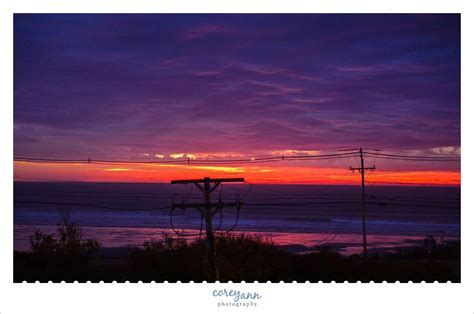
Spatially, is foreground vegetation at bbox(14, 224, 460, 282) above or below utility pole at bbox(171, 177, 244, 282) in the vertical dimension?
below

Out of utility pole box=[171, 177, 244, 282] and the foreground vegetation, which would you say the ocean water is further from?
utility pole box=[171, 177, 244, 282]

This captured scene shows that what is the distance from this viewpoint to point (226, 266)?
12.8 metres

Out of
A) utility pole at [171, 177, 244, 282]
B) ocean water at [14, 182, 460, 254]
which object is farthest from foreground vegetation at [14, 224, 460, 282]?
ocean water at [14, 182, 460, 254]

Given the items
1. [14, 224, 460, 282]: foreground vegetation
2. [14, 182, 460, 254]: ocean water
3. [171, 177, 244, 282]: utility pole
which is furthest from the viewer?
[14, 182, 460, 254]: ocean water

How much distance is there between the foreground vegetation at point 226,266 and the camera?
12742 mm

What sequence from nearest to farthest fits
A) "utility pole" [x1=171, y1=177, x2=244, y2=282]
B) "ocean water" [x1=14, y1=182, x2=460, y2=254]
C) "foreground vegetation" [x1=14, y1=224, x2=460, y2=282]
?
"utility pole" [x1=171, y1=177, x2=244, y2=282], "foreground vegetation" [x1=14, y1=224, x2=460, y2=282], "ocean water" [x1=14, y1=182, x2=460, y2=254]

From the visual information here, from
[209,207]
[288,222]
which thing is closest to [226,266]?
[209,207]

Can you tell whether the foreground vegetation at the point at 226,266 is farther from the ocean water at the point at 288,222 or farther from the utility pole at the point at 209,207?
the ocean water at the point at 288,222

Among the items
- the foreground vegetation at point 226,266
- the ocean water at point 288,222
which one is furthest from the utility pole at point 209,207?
the ocean water at point 288,222

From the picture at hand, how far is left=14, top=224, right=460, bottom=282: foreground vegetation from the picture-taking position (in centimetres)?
1274

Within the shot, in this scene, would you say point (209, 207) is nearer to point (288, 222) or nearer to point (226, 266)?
point (226, 266)
